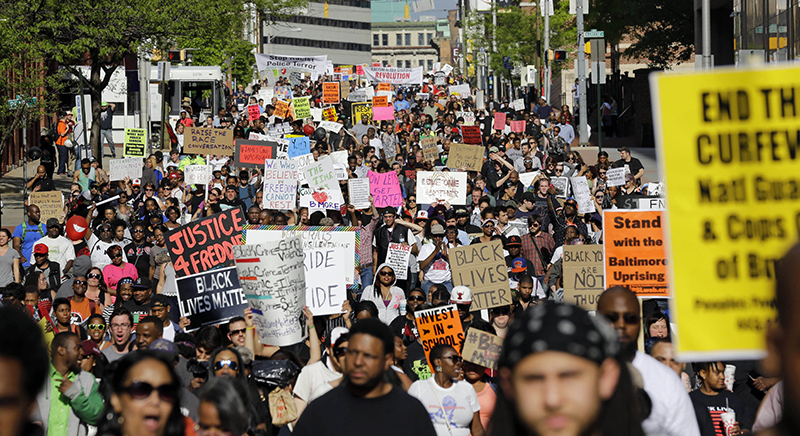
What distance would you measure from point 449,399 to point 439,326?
2.02 meters

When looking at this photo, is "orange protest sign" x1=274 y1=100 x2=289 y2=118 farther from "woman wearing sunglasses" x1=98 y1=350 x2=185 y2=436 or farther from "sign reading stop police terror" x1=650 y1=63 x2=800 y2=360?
"sign reading stop police terror" x1=650 y1=63 x2=800 y2=360

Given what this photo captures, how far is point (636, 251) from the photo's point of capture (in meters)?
7.41

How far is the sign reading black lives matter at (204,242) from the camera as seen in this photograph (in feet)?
33.1

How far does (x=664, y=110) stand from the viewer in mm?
3092

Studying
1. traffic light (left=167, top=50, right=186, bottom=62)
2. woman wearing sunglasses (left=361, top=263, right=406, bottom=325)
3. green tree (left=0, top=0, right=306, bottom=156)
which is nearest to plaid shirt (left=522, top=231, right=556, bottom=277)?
woman wearing sunglasses (left=361, top=263, right=406, bottom=325)

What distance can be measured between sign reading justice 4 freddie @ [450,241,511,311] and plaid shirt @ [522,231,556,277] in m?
1.36

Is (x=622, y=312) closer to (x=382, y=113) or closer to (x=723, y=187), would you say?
(x=723, y=187)

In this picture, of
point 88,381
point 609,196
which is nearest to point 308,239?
point 88,381

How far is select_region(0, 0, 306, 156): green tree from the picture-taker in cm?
2167

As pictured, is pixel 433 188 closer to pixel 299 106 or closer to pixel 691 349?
pixel 299 106

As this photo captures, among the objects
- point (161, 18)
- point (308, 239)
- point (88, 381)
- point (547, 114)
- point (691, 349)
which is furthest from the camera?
point (547, 114)

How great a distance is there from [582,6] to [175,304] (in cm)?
2405

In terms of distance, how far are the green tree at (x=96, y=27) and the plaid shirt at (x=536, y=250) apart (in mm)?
12911

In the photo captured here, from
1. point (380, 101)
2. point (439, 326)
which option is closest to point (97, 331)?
point (439, 326)
